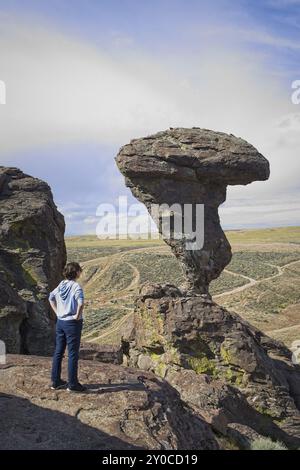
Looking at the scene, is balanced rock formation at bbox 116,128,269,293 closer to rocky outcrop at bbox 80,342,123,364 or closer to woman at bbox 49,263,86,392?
rocky outcrop at bbox 80,342,123,364

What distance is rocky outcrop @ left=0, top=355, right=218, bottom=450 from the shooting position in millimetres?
9852

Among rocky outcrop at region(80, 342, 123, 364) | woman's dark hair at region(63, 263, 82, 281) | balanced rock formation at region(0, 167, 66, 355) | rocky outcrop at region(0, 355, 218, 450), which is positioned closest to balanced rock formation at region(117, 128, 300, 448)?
rocky outcrop at region(80, 342, 123, 364)

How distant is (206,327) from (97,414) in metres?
9.88

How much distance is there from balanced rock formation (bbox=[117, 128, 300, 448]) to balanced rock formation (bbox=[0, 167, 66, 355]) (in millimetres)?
4354

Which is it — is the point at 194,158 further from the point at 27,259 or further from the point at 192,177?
the point at 27,259

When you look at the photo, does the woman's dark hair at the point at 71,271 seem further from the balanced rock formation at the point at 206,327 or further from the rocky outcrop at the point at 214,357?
the rocky outcrop at the point at 214,357

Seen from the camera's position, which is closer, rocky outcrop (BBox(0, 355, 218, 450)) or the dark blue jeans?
rocky outcrop (BBox(0, 355, 218, 450))

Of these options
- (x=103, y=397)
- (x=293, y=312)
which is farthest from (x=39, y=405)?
(x=293, y=312)

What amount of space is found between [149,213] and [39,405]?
17266 mm

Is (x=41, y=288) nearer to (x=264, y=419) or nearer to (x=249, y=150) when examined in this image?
(x=264, y=419)

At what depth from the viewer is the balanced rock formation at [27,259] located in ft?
63.1

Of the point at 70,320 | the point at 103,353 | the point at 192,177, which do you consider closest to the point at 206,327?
the point at 103,353

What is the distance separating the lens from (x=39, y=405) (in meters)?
11.0

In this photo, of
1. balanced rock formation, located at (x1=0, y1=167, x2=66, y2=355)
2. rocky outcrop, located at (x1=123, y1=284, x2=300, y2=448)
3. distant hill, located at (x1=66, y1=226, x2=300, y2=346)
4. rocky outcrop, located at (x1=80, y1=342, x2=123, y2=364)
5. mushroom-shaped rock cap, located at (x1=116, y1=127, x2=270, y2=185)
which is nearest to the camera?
rocky outcrop, located at (x1=123, y1=284, x2=300, y2=448)
